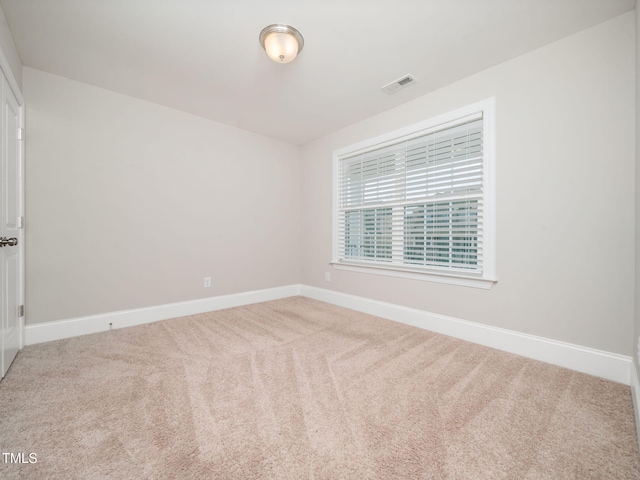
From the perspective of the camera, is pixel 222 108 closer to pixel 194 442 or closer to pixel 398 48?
pixel 398 48

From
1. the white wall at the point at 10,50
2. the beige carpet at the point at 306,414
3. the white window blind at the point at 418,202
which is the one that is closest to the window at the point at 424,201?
the white window blind at the point at 418,202

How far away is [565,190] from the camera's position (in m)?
1.96

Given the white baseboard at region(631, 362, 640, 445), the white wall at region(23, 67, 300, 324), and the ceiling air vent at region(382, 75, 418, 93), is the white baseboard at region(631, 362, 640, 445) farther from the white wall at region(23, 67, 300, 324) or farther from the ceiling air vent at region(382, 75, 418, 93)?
the white wall at region(23, 67, 300, 324)

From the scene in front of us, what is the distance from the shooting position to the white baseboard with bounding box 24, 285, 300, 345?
2363 millimetres

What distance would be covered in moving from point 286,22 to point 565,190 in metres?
2.34

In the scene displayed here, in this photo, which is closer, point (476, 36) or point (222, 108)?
point (476, 36)

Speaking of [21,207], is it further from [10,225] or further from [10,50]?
[10,50]

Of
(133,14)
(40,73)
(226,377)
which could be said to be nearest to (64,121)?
(40,73)

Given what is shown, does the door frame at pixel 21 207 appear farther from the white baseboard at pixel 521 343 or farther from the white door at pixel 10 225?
the white baseboard at pixel 521 343

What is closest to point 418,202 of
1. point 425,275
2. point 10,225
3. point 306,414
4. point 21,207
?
point 425,275

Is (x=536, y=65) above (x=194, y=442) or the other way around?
above

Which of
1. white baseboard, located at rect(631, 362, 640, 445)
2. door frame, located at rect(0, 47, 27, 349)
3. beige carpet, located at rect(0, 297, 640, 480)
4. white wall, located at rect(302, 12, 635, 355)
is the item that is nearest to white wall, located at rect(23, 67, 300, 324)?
door frame, located at rect(0, 47, 27, 349)

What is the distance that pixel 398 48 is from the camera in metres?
2.09

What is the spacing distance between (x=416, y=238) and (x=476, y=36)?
5.74ft
